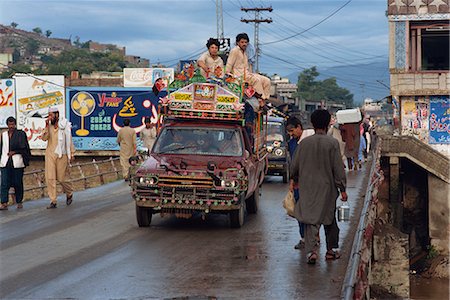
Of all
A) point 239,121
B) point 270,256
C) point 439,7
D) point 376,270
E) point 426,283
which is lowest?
point 426,283

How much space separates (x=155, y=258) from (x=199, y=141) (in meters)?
3.88

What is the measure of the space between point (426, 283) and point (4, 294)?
19.5m

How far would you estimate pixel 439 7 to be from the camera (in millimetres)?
39000

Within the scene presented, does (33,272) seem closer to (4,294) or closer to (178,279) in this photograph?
(4,294)

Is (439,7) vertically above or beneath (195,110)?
above

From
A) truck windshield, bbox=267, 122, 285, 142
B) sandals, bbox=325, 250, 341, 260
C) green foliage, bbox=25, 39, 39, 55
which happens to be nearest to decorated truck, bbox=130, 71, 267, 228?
sandals, bbox=325, 250, 341, 260

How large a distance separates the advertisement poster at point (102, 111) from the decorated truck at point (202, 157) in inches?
1298

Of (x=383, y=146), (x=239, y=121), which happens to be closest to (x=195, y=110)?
(x=239, y=121)

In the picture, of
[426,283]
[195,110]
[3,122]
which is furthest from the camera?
[3,122]

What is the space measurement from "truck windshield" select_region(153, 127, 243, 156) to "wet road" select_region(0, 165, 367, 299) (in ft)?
4.28

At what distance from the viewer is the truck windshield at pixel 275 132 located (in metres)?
24.7

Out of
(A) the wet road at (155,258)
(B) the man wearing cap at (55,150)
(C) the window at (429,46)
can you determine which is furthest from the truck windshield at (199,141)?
(C) the window at (429,46)

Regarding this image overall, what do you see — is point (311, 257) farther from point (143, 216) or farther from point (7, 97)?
point (7, 97)

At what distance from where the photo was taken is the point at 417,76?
3944cm
